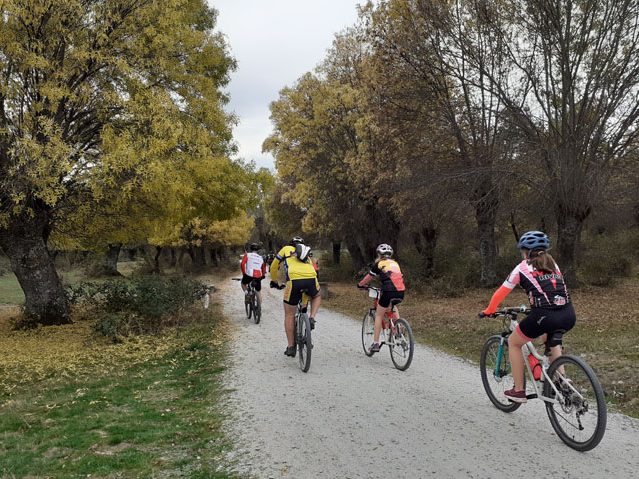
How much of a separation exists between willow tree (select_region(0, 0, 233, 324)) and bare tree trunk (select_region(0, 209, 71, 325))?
0.09 feet

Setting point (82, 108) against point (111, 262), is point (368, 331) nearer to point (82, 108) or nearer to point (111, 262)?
point (82, 108)

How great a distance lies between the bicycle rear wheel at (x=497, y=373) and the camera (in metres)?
5.23

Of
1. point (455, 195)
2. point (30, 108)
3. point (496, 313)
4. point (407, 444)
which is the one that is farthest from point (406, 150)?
point (407, 444)

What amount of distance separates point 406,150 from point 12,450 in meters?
15.5

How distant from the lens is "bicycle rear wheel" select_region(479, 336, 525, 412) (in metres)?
5.23

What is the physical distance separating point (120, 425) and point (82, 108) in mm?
8956

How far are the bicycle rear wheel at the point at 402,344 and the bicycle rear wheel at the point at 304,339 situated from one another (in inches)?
53.1

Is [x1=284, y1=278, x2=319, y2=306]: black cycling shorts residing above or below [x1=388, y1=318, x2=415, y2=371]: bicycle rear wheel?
above

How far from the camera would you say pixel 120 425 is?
5297 millimetres

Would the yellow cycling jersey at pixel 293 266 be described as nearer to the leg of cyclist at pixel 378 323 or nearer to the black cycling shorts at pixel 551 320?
the leg of cyclist at pixel 378 323

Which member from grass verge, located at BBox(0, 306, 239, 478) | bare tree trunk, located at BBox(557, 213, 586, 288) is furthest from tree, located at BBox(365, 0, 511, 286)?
grass verge, located at BBox(0, 306, 239, 478)

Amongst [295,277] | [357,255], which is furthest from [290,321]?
[357,255]

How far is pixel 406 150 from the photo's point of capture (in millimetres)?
17781

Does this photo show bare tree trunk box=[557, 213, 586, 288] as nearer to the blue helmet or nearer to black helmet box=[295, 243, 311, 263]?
black helmet box=[295, 243, 311, 263]
